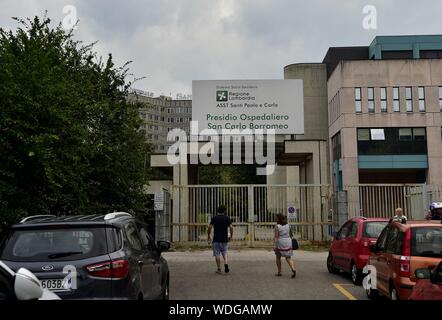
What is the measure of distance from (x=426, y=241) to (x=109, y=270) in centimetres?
490

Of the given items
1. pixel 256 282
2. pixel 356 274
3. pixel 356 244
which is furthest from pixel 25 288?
pixel 356 244

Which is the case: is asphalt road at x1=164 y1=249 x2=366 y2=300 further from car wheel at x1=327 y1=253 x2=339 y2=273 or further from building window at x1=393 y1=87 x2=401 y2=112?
building window at x1=393 y1=87 x2=401 y2=112

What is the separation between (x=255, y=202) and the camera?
21938 millimetres

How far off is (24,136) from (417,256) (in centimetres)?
704

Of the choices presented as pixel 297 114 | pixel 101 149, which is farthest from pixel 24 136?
pixel 297 114

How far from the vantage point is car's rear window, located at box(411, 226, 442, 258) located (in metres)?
7.80

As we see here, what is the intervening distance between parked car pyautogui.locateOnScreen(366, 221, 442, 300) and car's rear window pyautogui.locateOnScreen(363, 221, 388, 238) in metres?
2.93

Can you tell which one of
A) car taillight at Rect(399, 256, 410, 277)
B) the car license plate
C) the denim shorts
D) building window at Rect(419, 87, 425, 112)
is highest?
building window at Rect(419, 87, 425, 112)

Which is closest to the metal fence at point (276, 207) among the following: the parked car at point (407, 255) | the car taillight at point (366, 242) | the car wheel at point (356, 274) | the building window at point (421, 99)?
the car wheel at point (356, 274)

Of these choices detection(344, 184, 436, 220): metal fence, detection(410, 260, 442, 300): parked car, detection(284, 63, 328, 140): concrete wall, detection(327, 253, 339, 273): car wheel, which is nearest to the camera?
detection(410, 260, 442, 300): parked car

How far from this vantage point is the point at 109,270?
572cm

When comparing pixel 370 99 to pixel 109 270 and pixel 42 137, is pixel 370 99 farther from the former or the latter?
pixel 109 270

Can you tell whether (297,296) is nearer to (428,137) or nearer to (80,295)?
(80,295)

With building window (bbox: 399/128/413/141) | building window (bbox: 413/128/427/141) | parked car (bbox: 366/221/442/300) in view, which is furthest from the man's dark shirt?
building window (bbox: 413/128/427/141)
